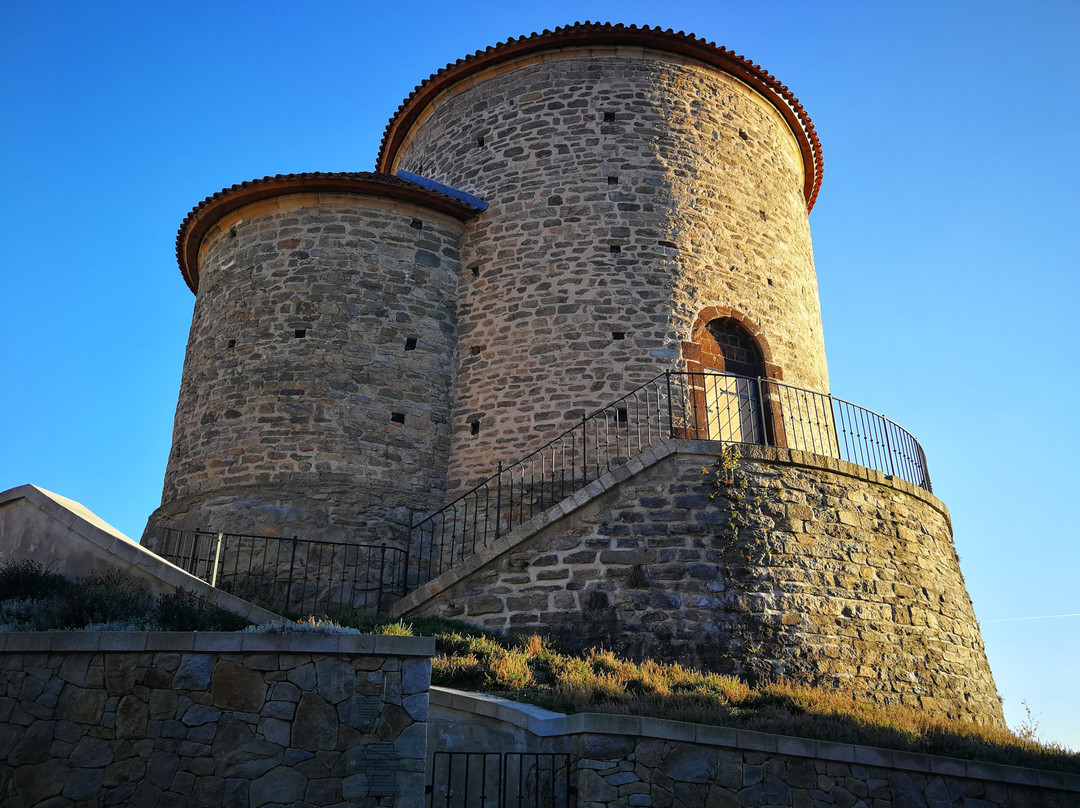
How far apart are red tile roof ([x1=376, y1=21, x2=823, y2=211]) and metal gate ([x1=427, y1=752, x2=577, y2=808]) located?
1252cm

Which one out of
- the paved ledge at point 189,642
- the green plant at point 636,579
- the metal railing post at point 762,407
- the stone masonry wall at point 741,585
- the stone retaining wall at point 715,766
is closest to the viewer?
the paved ledge at point 189,642

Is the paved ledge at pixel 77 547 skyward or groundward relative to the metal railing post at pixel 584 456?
groundward

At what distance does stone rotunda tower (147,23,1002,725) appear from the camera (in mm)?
10102

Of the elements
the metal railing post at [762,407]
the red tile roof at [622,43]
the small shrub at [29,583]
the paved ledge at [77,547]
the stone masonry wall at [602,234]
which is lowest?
the small shrub at [29,583]

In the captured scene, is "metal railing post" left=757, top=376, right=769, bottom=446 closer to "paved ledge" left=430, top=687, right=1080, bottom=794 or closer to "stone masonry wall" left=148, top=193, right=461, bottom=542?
"stone masonry wall" left=148, top=193, right=461, bottom=542

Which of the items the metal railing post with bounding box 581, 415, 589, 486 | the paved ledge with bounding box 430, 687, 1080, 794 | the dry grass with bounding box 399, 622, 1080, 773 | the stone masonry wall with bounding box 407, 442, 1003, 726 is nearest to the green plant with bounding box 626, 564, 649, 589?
the stone masonry wall with bounding box 407, 442, 1003, 726

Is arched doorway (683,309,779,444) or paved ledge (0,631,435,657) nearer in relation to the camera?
paved ledge (0,631,435,657)

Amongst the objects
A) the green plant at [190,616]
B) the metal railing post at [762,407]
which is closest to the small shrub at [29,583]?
the green plant at [190,616]

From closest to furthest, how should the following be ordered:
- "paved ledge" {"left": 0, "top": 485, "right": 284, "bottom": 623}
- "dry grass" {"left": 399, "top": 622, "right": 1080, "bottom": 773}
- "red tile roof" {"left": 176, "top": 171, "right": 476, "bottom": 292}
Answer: "dry grass" {"left": 399, "top": 622, "right": 1080, "bottom": 773}
"paved ledge" {"left": 0, "top": 485, "right": 284, "bottom": 623}
"red tile roof" {"left": 176, "top": 171, "right": 476, "bottom": 292}

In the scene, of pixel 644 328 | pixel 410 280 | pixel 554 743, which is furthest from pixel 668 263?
pixel 554 743

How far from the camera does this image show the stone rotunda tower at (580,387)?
10.1 metres

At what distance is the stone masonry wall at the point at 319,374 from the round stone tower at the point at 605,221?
2.01 ft

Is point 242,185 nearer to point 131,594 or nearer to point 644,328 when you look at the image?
point 644,328

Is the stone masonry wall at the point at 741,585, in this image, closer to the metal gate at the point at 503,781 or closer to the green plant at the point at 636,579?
the green plant at the point at 636,579
